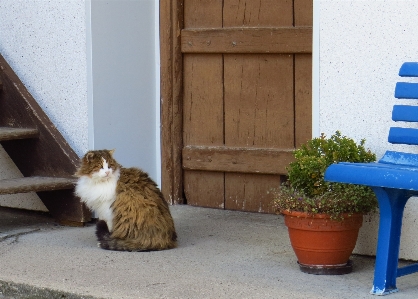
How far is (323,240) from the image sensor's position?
390 cm

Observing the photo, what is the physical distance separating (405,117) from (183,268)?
52.9 inches

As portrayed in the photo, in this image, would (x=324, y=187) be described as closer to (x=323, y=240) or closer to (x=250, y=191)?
(x=323, y=240)

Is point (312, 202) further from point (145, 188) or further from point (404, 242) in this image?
point (145, 188)

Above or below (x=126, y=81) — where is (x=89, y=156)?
below

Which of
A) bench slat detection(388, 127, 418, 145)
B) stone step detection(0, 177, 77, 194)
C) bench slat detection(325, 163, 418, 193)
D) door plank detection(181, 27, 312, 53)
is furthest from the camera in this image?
door plank detection(181, 27, 312, 53)

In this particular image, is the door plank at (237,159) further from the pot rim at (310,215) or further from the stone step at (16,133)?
the pot rim at (310,215)

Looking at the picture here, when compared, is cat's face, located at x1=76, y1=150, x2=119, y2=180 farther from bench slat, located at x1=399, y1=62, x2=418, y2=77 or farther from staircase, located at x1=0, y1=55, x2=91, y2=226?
bench slat, located at x1=399, y1=62, x2=418, y2=77

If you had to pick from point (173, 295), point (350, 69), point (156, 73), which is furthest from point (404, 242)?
point (156, 73)

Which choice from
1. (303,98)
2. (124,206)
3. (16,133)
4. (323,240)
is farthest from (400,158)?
(16,133)

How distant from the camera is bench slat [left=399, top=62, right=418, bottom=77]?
387cm

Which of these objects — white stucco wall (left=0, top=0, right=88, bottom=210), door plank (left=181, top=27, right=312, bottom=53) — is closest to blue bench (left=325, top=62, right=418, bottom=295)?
door plank (left=181, top=27, right=312, bottom=53)

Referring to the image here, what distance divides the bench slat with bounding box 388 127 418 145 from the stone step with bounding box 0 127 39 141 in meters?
2.46

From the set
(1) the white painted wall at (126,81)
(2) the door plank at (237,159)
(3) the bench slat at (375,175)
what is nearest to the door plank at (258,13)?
(1) the white painted wall at (126,81)

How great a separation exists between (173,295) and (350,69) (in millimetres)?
1543
